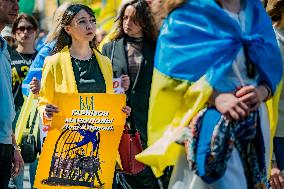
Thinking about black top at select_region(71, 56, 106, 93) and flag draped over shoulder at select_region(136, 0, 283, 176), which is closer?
flag draped over shoulder at select_region(136, 0, 283, 176)

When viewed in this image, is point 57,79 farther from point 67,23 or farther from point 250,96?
point 250,96

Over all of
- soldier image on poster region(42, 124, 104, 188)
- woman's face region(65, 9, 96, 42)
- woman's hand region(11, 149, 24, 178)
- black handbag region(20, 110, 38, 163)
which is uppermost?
woman's face region(65, 9, 96, 42)

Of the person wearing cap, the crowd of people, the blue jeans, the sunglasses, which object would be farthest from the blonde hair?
the person wearing cap

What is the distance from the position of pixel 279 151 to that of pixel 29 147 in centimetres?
296

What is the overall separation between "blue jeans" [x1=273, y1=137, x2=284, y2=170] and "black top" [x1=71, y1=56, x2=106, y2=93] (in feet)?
6.15

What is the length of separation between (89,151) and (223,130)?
101 inches

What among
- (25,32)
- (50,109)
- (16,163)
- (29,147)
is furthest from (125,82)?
(25,32)

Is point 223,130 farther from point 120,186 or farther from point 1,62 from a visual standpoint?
point 120,186


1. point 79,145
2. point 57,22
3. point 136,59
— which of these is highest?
point 57,22

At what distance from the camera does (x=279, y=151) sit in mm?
5309

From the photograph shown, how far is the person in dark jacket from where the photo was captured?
7332 millimetres

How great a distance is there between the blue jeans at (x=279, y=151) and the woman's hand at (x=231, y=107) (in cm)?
118

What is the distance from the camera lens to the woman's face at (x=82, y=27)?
23.0 feet

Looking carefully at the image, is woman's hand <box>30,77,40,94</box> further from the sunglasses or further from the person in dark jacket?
the sunglasses
